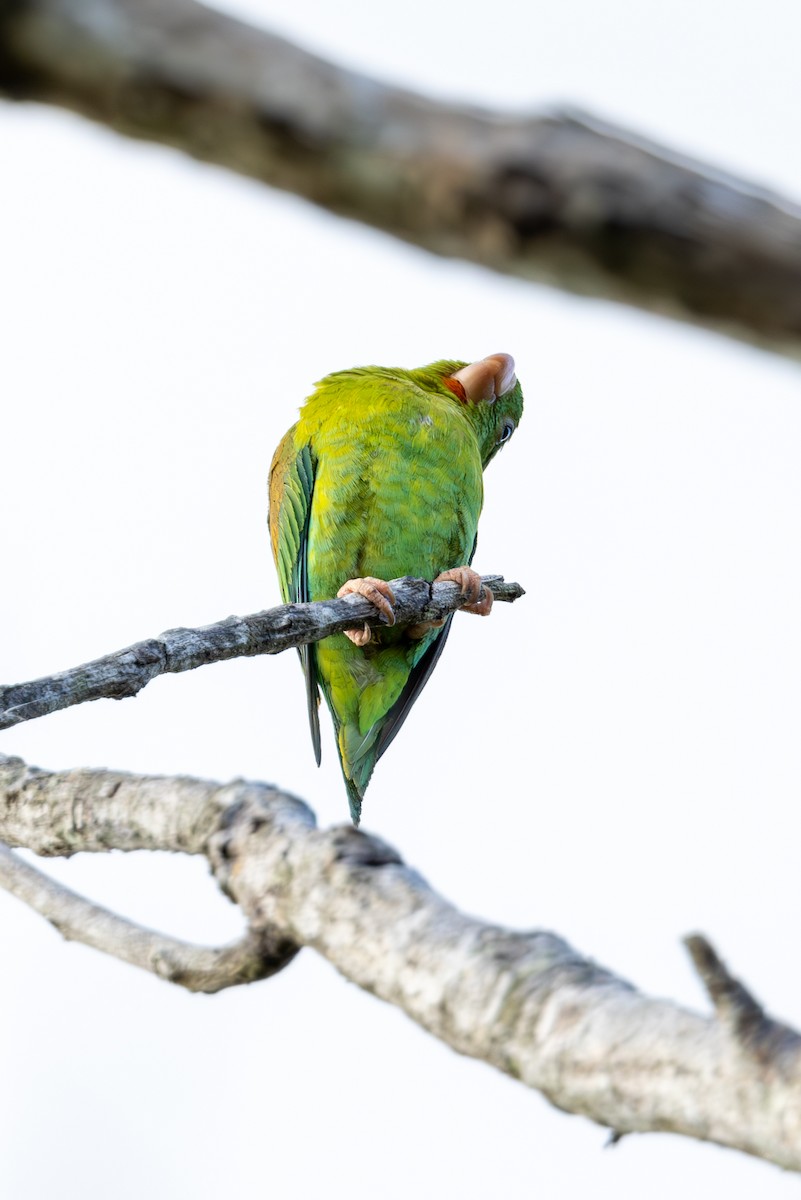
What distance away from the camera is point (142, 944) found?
2.69 metres

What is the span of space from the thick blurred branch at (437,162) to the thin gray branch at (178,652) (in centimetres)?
198

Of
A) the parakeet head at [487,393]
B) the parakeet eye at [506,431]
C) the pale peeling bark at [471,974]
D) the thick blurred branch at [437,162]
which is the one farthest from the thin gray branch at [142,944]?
the parakeet eye at [506,431]

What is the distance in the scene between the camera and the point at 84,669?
303 cm

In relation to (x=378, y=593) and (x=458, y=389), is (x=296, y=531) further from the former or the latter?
(x=378, y=593)

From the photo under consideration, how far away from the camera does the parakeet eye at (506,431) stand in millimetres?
7438

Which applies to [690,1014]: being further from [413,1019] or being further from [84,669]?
[84,669]

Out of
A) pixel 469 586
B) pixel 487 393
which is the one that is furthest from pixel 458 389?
pixel 469 586

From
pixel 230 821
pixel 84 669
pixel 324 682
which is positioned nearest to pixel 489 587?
pixel 324 682

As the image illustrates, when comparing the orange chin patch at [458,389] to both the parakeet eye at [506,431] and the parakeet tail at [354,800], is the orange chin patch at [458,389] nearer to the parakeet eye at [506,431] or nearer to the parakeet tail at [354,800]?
the parakeet eye at [506,431]

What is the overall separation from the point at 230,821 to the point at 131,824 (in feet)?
1.36

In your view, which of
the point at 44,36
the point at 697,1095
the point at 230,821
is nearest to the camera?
the point at 44,36

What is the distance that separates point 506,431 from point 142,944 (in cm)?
528

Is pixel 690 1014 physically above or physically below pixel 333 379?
below

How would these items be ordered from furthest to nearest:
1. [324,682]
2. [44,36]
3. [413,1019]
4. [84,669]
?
[324,682], [84,669], [413,1019], [44,36]
